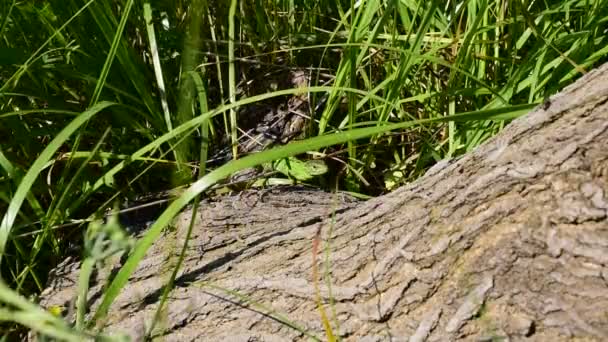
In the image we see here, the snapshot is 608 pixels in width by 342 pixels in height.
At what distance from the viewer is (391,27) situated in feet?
6.22

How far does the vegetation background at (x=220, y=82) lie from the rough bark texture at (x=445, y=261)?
27 centimetres

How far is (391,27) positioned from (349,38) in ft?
0.65

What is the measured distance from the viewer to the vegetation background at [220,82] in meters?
1.65

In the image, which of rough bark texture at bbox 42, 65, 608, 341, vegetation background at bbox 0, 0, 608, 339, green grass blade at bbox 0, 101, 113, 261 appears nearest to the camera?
rough bark texture at bbox 42, 65, 608, 341

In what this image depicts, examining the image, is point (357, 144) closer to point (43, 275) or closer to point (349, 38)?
point (349, 38)

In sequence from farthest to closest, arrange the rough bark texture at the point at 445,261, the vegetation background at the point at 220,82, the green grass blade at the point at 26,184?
1. the vegetation background at the point at 220,82
2. the green grass blade at the point at 26,184
3. the rough bark texture at the point at 445,261

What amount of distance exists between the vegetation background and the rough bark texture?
0.27 m

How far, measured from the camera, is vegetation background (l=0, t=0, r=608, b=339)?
1654 mm

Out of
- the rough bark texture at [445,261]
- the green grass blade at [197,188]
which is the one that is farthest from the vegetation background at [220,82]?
the green grass blade at [197,188]

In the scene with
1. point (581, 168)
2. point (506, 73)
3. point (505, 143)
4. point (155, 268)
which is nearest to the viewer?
point (581, 168)

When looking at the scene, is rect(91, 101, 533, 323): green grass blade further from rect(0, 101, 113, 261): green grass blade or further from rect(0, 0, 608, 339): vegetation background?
rect(0, 0, 608, 339): vegetation background

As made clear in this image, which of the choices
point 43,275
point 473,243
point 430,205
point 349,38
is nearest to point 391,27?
point 349,38

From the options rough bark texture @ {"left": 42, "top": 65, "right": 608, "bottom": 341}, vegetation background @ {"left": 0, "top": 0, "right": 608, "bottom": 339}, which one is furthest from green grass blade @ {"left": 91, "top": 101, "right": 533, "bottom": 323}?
vegetation background @ {"left": 0, "top": 0, "right": 608, "bottom": 339}

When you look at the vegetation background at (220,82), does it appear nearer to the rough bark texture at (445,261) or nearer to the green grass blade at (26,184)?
the green grass blade at (26,184)
